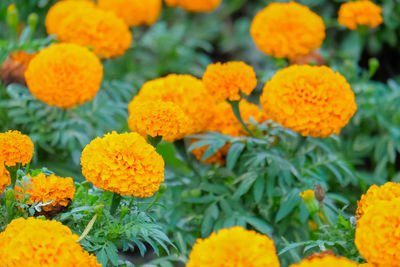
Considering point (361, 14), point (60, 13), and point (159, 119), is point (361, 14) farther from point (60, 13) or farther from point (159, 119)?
point (60, 13)

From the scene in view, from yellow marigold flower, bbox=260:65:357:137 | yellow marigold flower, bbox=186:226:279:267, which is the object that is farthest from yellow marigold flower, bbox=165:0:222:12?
yellow marigold flower, bbox=186:226:279:267

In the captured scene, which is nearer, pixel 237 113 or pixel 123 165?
pixel 123 165

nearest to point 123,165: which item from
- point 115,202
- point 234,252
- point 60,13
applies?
point 115,202

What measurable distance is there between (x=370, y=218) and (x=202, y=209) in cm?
102

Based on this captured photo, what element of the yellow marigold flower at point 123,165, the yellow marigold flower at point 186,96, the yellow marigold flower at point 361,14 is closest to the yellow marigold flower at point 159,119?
the yellow marigold flower at point 123,165

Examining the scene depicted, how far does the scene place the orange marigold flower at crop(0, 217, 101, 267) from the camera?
1.35 m

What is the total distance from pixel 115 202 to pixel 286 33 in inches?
41.7

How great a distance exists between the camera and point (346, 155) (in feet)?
9.67

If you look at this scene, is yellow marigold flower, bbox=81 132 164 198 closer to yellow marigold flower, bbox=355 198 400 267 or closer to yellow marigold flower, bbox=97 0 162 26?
yellow marigold flower, bbox=355 198 400 267

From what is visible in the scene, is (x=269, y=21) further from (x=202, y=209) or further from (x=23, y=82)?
(x=23, y=82)

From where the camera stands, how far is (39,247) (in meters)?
1.36

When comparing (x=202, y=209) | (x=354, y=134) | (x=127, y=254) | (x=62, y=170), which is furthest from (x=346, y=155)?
(x=62, y=170)

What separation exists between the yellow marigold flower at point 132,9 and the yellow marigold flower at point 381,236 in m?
1.95

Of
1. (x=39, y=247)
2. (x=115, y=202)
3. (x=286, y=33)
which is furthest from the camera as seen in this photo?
(x=286, y=33)
